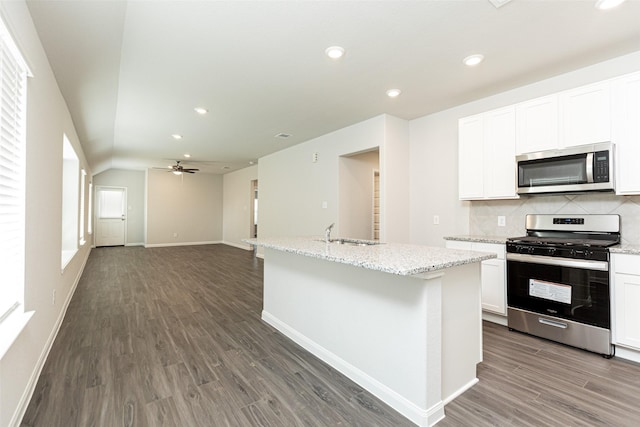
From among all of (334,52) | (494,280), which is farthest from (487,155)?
(334,52)

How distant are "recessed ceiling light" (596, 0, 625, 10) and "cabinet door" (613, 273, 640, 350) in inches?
76.6

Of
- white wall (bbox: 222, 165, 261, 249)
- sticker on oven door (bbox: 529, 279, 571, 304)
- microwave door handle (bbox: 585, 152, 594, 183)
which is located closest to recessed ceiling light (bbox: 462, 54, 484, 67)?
microwave door handle (bbox: 585, 152, 594, 183)

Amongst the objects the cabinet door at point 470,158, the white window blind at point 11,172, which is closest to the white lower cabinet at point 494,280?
the cabinet door at point 470,158

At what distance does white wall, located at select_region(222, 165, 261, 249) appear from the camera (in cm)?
905

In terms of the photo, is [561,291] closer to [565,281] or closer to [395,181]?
[565,281]

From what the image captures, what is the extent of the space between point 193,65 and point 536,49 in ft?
9.91

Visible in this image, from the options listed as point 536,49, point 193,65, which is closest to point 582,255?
point 536,49

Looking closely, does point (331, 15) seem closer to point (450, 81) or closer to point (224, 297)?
point (450, 81)

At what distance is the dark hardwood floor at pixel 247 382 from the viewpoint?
170cm

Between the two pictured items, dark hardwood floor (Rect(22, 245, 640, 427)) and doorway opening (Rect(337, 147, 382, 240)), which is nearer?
dark hardwood floor (Rect(22, 245, 640, 427))

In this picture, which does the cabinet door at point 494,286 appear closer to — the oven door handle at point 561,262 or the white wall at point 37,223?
the oven door handle at point 561,262

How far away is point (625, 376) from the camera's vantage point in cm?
212

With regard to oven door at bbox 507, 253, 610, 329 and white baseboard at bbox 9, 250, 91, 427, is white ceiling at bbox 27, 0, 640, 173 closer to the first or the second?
oven door at bbox 507, 253, 610, 329

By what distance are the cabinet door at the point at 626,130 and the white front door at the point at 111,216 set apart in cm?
1133
